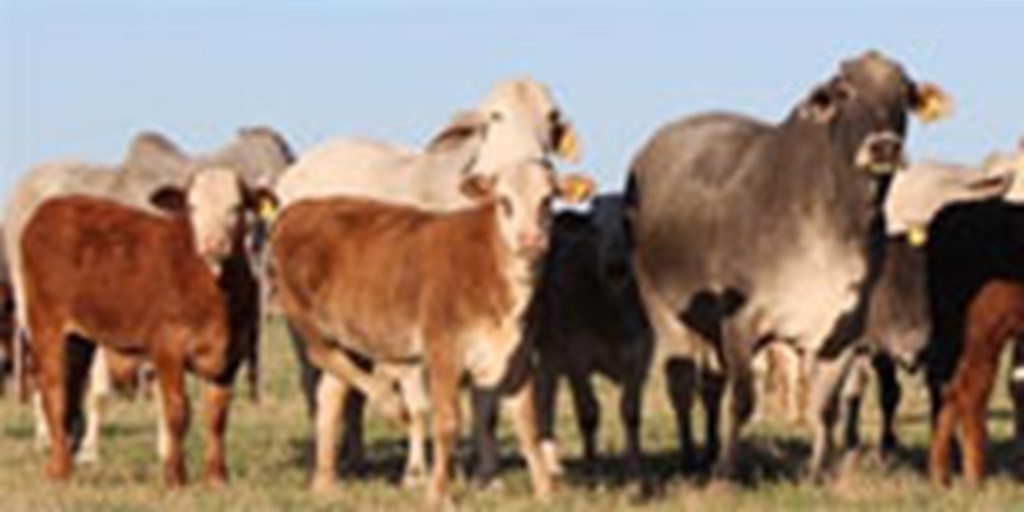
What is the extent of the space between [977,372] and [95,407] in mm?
5763

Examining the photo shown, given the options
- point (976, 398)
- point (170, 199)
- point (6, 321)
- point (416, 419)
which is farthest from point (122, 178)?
point (6, 321)

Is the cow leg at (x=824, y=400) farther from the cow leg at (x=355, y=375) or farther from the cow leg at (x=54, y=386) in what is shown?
the cow leg at (x=54, y=386)

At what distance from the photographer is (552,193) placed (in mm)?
13461

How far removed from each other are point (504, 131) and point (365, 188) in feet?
5.78

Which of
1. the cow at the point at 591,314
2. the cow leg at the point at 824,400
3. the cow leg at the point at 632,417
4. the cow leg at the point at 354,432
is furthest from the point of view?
the cow at the point at 591,314

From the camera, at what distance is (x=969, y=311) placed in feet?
52.0

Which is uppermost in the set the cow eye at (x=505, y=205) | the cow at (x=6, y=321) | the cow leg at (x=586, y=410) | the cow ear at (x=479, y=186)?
the cow ear at (x=479, y=186)

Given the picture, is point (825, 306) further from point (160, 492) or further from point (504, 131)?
point (160, 492)

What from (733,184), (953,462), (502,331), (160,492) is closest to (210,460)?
(160,492)

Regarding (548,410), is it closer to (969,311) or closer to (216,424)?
(216,424)

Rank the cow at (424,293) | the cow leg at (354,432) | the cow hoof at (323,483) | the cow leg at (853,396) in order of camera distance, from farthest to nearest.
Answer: the cow leg at (853,396) → the cow leg at (354,432) → the cow hoof at (323,483) → the cow at (424,293)

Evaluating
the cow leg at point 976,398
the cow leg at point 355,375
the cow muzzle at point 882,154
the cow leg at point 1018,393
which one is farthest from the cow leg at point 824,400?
the cow leg at point 1018,393

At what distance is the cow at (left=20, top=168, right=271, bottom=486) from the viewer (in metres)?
15.1

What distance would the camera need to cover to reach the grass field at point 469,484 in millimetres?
13711
